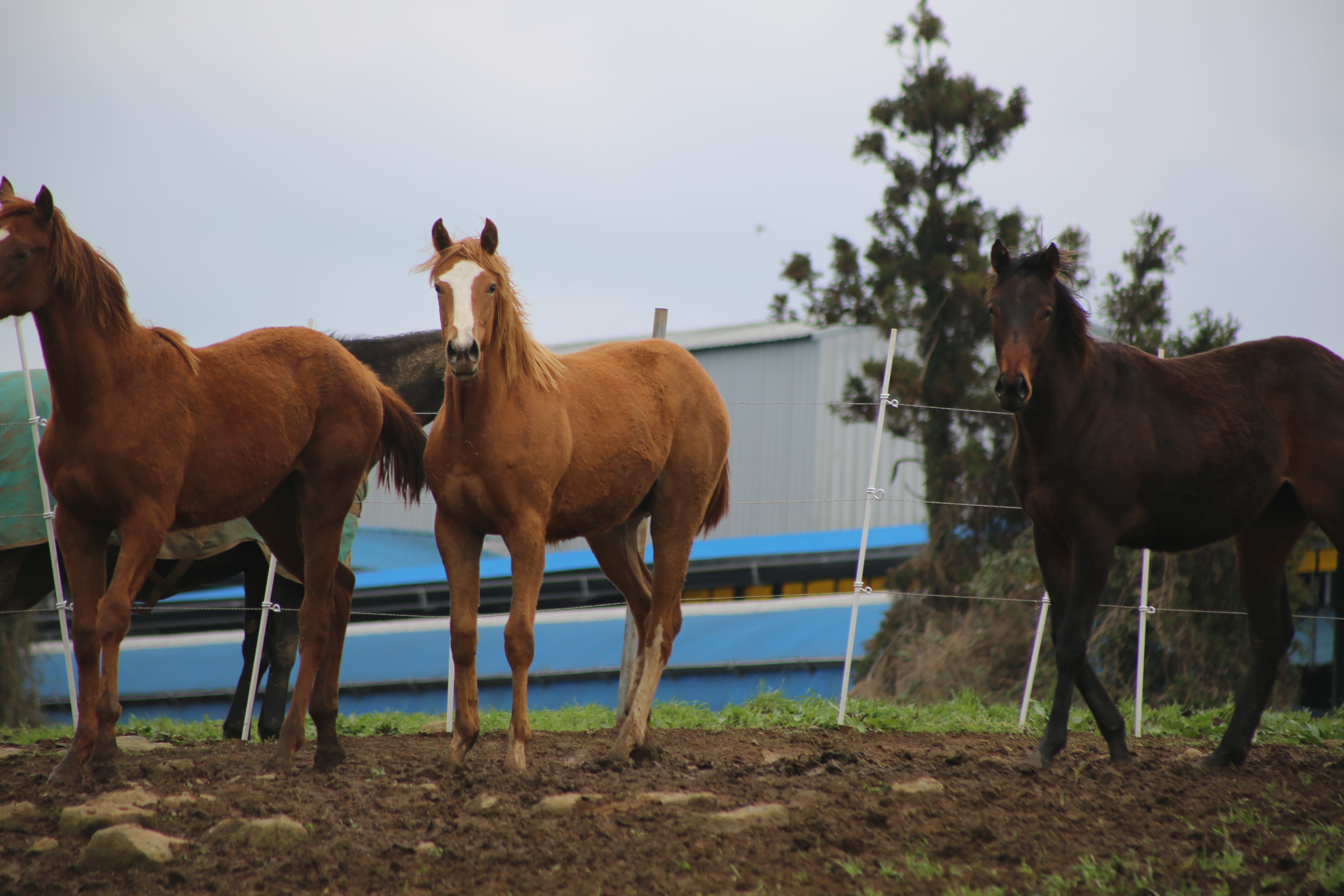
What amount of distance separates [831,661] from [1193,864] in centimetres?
821

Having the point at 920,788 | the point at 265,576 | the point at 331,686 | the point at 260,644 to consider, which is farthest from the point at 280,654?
the point at 920,788

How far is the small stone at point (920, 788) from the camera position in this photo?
12.6 feet

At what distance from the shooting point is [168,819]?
3.66m

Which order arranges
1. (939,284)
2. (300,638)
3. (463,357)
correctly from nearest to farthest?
(463,357) < (300,638) < (939,284)

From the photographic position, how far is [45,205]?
4406mm

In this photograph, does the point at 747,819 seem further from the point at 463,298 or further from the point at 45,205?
the point at 45,205

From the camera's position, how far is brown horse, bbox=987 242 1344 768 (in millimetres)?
4672

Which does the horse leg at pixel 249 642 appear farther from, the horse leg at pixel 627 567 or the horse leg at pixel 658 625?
the horse leg at pixel 658 625

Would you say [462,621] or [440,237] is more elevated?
[440,237]

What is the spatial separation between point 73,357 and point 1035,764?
4.32 m

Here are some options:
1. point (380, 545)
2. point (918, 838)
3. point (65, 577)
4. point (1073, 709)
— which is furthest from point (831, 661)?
point (380, 545)

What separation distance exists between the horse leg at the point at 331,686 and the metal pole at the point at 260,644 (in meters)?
1.41

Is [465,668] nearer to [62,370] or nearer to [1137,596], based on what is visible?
[62,370]

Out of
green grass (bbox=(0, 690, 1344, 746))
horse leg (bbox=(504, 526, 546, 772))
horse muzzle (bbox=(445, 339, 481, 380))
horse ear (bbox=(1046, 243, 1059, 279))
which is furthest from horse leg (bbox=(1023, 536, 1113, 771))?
horse muzzle (bbox=(445, 339, 481, 380))
